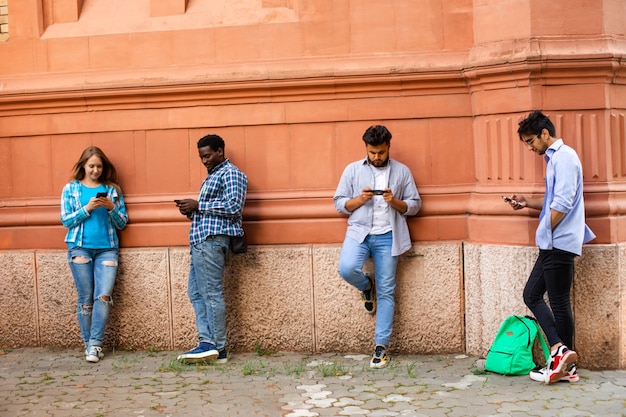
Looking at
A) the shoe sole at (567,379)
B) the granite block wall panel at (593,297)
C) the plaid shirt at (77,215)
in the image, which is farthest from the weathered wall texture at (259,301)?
the shoe sole at (567,379)

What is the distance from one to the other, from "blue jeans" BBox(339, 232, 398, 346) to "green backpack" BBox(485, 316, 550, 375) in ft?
2.85

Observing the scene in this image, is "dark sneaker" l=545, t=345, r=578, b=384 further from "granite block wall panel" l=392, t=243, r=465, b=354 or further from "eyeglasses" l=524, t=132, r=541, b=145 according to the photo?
"eyeglasses" l=524, t=132, r=541, b=145

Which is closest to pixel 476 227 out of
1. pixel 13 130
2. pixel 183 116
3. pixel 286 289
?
pixel 286 289

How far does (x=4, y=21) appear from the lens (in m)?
8.53

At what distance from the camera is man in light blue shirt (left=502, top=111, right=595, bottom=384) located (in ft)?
21.5

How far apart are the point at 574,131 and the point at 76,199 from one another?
4.12 m

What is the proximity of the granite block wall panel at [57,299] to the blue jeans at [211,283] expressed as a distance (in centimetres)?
134

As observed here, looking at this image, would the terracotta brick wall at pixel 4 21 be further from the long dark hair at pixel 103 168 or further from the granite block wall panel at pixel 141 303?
the granite block wall panel at pixel 141 303

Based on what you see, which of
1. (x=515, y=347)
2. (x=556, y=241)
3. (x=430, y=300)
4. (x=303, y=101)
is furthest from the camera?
(x=303, y=101)

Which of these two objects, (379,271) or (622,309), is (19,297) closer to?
(379,271)

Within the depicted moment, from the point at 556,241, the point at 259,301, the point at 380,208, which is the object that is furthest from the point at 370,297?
the point at 556,241

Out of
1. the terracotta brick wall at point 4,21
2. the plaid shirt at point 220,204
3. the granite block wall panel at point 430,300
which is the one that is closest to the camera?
the plaid shirt at point 220,204

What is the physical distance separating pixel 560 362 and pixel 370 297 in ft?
5.72

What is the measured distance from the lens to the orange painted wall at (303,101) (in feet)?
23.6
